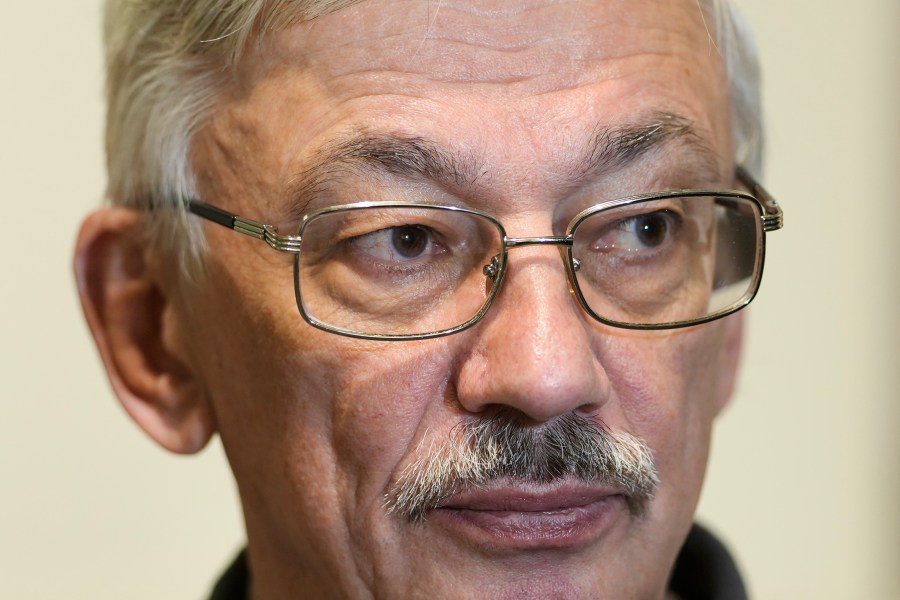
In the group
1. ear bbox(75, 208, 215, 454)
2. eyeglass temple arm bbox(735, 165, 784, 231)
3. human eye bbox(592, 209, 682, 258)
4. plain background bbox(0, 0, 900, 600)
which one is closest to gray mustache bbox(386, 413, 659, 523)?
human eye bbox(592, 209, 682, 258)

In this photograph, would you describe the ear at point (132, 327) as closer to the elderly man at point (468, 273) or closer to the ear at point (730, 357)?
the elderly man at point (468, 273)

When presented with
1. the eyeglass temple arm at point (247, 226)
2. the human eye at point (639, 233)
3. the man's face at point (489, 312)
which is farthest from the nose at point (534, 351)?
the eyeglass temple arm at point (247, 226)

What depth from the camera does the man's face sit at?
1551 mm

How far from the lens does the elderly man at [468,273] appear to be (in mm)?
1552

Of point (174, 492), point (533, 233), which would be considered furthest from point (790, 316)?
point (533, 233)

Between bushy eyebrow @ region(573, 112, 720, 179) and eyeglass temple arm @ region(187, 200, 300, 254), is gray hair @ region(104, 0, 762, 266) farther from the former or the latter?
bushy eyebrow @ region(573, 112, 720, 179)

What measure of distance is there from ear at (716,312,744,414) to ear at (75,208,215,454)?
0.79 meters

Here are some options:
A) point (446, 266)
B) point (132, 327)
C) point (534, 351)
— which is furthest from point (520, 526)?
point (132, 327)

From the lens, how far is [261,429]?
1725 mm

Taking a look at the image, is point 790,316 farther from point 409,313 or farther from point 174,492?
point 409,313

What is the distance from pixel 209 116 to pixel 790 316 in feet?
5.96

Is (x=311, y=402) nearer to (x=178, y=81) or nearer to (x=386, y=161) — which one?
(x=386, y=161)

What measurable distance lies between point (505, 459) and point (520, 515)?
0.09 metres

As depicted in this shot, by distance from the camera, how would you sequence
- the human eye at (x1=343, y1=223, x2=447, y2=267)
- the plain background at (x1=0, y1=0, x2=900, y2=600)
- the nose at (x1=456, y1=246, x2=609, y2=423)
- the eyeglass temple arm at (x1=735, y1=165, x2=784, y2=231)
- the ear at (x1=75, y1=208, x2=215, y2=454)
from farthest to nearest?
the plain background at (x1=0, y1=0, x2=900, y2=600), the ear at (x1=75, y1=208, x2=215, y2=454), the eyeglass temple arm at (x1=735, y1=165, x2=784, y2=231), the human eye at (x1=343, y1=223, x2=447, y2=267), the nose at (x1=456, y1=246, x2=609, y2=423)
